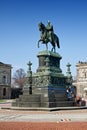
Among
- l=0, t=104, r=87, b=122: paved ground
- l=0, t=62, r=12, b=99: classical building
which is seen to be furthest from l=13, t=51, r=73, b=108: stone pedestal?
l=0, t=62, r=12, b=99: classical building

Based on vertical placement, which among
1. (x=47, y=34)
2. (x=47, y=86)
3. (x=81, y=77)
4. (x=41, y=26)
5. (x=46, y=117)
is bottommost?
(x=46, y=117)

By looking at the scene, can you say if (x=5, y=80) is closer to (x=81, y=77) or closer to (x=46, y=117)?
(x=81, y=77)

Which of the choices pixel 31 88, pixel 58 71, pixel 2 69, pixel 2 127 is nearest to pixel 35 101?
pixel 31 88

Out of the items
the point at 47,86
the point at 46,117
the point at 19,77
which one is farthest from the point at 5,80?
the point at 46,117

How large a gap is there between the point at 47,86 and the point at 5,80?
240 ft

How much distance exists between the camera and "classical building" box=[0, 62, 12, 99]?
326 feet

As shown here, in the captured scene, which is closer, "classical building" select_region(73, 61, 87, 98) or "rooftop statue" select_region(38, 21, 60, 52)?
"rooftop statue" select_region(38, 21, 60, 52)

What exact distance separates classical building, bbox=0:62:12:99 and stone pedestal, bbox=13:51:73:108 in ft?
223

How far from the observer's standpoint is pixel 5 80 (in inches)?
4001

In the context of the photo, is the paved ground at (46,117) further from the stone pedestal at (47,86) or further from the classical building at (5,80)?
the classical building at (5,80)

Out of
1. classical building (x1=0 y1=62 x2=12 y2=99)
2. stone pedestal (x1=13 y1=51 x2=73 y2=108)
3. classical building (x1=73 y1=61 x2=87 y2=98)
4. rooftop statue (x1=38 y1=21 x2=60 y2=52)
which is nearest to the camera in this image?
stone pedestal (x1=13 y1=51 x2=73 y2=108)

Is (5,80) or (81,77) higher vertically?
(81,77)

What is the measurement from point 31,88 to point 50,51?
381 cm

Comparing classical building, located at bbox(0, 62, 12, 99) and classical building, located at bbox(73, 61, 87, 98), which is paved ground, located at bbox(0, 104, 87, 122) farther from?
classical building, located at bbox(73, 61, 87, 98)
